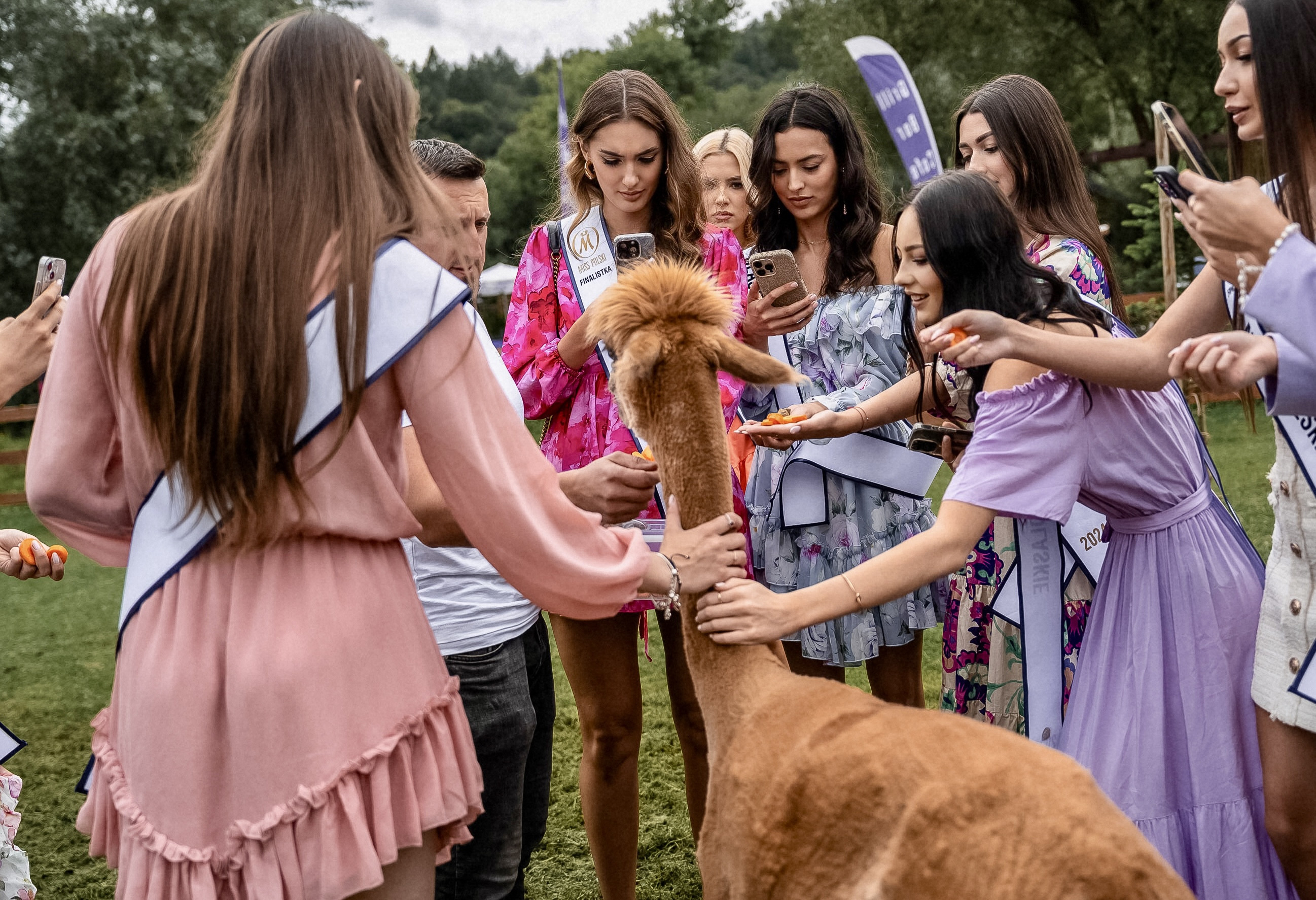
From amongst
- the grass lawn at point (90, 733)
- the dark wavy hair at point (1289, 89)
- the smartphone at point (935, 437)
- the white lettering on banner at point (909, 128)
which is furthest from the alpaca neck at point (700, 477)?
the white lettering on banner at point (909, 128)

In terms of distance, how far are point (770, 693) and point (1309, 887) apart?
1.24m

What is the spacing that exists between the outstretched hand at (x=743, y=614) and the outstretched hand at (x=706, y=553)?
0.09ft

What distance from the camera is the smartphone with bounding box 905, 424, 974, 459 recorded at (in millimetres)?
3178

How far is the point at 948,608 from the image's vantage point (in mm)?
3873

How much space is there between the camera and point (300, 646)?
76.4 inches

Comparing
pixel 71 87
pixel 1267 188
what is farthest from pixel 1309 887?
pixel 71 87

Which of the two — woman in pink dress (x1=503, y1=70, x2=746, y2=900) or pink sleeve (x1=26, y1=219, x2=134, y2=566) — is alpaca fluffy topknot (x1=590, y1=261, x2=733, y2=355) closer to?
pink sleeve (x1=26, y1=219, x2=134, y2=566)

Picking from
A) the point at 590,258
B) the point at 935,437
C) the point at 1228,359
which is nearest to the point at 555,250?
the point at 590,258

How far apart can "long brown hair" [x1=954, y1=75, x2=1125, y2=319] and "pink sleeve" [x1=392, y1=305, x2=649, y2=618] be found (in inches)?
91.5

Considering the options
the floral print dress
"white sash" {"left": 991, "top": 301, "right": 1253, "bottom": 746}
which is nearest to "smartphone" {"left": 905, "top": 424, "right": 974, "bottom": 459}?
the floral print dress

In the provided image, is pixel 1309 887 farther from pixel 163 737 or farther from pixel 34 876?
pixel 34 876

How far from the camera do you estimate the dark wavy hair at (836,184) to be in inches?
157

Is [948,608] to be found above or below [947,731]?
below

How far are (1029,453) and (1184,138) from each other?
723 mm
